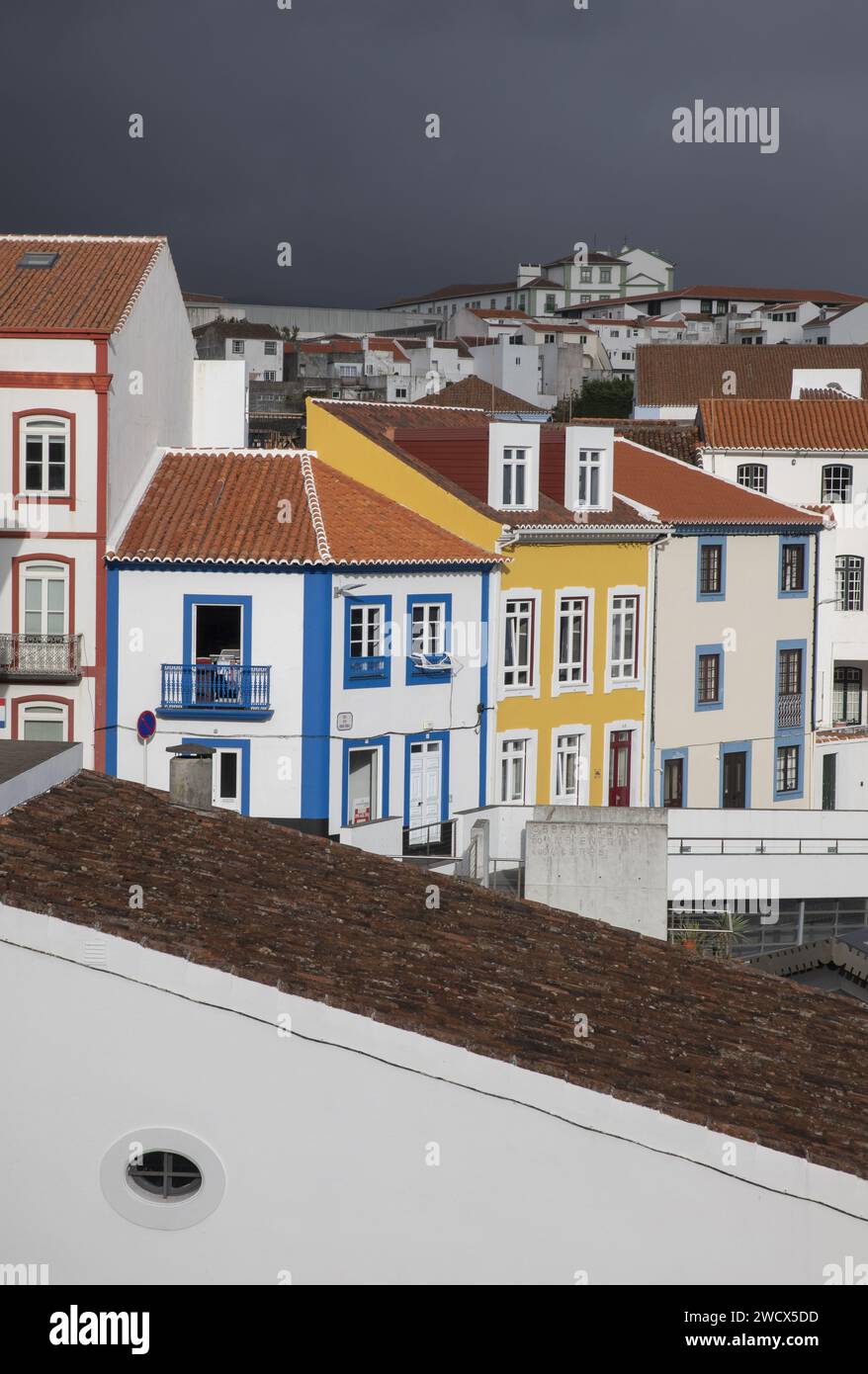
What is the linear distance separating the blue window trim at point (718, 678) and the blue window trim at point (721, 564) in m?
1.18

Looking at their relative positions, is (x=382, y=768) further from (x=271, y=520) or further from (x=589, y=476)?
(x=589, y=476)

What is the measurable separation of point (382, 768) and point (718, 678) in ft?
35.6

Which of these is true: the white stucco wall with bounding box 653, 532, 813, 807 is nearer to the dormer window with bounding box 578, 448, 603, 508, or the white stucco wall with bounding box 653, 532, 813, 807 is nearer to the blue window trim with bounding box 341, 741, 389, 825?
the dormer window with bounding box 578, 448, 603, 508

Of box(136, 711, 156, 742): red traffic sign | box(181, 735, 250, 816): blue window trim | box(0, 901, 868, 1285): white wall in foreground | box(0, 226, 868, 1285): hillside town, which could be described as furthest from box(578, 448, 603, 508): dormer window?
box(0, 901, 868, 1285): white wall in foreground

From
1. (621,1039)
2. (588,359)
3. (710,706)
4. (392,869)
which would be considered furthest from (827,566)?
(588,359)

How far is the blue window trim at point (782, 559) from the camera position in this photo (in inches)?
1758

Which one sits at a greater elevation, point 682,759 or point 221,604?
point 221,604

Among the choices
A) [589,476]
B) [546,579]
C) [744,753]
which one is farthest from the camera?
[744,753]

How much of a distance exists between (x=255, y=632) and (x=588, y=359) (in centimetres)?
9741

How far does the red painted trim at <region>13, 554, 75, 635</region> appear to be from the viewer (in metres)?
35.3

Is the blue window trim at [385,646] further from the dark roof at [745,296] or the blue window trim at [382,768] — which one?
the dark roof at [745,296]

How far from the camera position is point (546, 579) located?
39.1 meters

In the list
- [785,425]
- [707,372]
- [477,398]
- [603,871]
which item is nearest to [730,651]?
[785,425]

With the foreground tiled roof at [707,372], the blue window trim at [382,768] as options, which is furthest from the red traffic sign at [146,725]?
the foreground tiled roof at [707,372]
